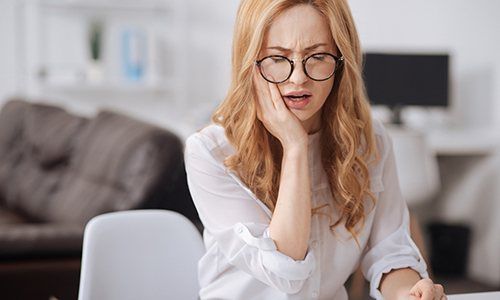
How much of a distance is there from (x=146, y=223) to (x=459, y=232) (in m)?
2.94

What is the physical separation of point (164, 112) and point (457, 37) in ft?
6.44

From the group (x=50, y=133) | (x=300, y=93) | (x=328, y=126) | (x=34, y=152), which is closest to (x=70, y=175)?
(x=50, y=133)

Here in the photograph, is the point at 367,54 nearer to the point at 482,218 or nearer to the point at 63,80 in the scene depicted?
the point at 482,218

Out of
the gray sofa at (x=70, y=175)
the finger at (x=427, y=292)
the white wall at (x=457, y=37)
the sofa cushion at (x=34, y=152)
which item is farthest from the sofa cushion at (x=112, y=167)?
the white wall at (x=457, y=37)

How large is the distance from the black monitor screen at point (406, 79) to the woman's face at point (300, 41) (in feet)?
9.96

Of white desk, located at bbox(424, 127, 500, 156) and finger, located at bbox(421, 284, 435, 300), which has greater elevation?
finger, located at bbox(421, 284, 435, 300)

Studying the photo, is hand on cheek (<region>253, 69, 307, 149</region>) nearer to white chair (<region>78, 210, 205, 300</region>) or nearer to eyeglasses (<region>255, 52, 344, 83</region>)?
eyeglasses (<region>255, 52, 344, 83</region>)

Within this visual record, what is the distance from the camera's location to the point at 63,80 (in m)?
5.07

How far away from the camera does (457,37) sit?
15.0 feet

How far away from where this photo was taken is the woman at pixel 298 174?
148cm

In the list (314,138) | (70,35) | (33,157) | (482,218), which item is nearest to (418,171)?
(482,218)

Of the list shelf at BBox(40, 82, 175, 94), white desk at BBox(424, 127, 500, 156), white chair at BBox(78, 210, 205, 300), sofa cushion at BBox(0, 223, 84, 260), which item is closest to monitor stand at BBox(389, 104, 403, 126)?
white desk at BBox(424, 127, 500, 156)

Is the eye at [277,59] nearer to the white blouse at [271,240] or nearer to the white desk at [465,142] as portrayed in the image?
the white blouse at [271,240]

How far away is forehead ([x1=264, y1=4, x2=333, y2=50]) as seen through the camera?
1472 millimetres
